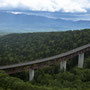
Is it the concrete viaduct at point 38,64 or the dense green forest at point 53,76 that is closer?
the dense green forest at point 53,76

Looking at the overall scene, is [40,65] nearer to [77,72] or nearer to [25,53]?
[77,72]

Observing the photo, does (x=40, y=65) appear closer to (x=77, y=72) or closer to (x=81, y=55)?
(x=77, y=72)

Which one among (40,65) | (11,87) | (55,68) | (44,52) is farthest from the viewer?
(44,52)

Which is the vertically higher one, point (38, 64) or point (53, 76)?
point (38, 64)

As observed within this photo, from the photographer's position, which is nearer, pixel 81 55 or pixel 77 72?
pixel 77 72

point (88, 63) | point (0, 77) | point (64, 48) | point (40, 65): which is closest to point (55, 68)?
point (40, 65)

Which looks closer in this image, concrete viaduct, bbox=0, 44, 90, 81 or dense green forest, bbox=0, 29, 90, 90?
dense green forest, bbox=0, 29, 90, 90

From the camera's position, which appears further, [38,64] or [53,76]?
[38,64]

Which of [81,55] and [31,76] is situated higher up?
[81,55]

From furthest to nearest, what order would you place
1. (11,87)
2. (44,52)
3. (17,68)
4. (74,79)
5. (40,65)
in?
(44,52), (40,65), (17,68), (74,79), (11,87)
